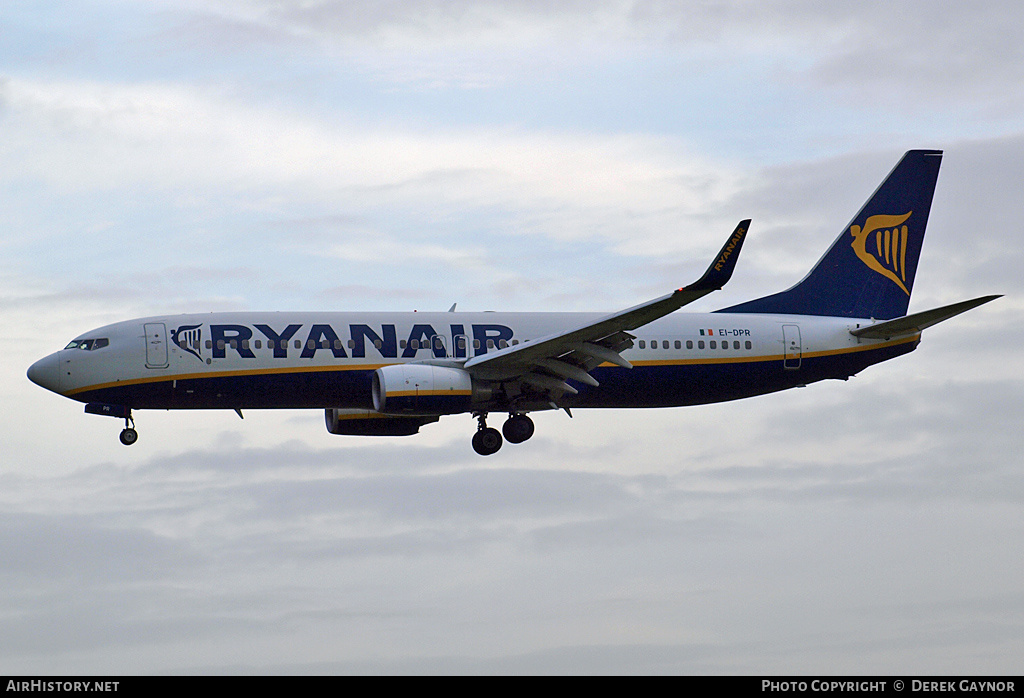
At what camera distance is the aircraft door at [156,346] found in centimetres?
4006

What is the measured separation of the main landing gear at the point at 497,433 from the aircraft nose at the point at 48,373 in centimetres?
1289

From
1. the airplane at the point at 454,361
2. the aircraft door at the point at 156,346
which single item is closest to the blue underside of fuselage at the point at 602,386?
the airplane at the point at 454,361

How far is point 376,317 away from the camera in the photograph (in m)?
41.8

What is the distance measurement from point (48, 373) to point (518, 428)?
14.5 metres

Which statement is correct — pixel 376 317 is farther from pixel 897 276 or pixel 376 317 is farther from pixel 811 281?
pixel 897 276

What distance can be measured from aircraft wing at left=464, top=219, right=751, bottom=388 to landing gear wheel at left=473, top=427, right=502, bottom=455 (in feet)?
8.29

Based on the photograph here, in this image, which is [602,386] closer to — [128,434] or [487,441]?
[487,441]

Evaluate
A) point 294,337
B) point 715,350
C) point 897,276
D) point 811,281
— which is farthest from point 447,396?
point 897,276

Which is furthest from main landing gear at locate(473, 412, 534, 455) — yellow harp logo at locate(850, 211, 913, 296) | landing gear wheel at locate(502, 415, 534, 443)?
yellow harp logo at locate(850, 211, 913, 296)

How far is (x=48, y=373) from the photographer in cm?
4044

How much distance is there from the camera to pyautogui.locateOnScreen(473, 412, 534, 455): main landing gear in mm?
42406

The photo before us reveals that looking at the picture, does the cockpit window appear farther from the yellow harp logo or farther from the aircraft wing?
→ the yellow harp logo

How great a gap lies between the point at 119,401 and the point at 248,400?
12.8ft

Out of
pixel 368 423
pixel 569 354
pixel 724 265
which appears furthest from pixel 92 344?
pixel 724 265
